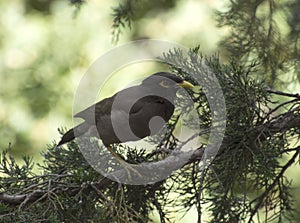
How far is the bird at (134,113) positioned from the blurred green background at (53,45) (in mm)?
1757

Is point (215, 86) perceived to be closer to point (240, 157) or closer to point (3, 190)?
point (240, 157)

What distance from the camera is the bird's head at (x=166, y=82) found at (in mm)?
1278

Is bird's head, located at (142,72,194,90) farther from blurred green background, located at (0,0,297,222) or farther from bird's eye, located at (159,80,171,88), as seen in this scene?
blurred green background, located at (0,0,297,222)

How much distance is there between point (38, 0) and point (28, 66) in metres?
0.38

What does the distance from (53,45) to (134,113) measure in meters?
2.13

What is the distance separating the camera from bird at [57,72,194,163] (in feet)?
4.34

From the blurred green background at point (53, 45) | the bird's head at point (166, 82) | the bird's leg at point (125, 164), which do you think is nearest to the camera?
the bird's leg at point (125, 164)

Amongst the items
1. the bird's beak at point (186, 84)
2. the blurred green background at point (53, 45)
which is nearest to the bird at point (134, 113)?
the bird's beak at point (186, 84)

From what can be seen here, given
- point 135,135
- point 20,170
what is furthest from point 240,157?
point 20,170

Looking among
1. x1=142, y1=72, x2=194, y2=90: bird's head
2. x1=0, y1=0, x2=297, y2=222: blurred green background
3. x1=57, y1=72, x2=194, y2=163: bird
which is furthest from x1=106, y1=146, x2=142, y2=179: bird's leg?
x1=0, y1=0, x2=297, y2=222: blurred green background

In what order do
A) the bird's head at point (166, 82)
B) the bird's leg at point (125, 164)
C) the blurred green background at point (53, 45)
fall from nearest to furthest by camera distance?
1. the bird's leg at point (125, 164)
2. the bird's head at point (166, 82)
3. the blurred green background at point (53, 45)

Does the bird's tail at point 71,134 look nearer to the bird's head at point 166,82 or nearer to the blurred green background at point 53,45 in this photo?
the bird's head at point 166,82

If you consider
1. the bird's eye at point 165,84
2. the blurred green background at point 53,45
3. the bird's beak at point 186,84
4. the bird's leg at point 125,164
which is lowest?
the bird's leg at point 125,164

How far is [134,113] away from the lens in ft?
4.41
